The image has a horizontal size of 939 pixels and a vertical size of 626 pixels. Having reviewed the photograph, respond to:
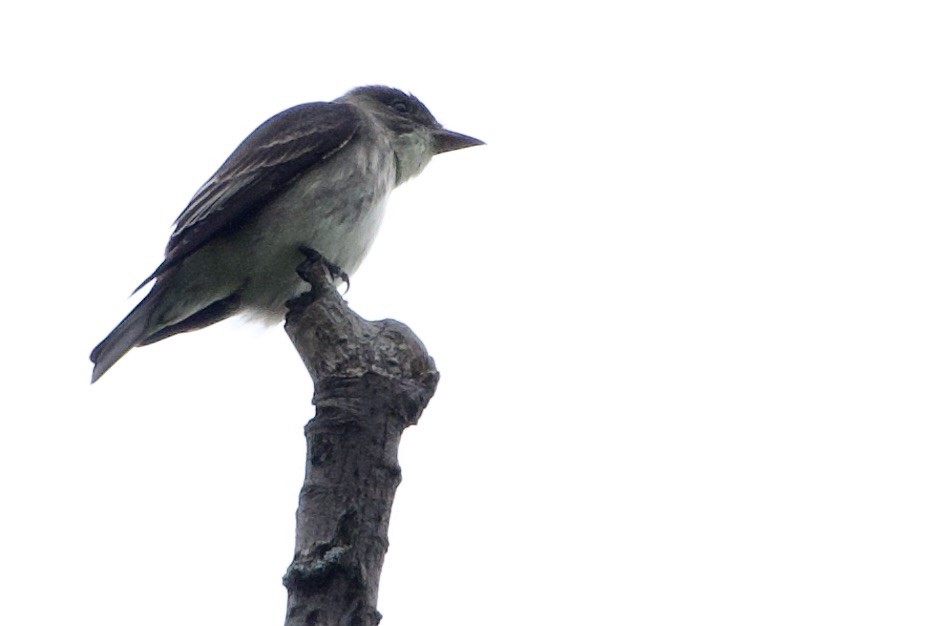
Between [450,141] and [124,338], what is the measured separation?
10.3 feet

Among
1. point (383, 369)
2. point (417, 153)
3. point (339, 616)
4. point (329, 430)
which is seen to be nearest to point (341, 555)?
point (339, 616)

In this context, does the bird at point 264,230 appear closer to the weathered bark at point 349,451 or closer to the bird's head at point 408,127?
the bird's head at point 408,127

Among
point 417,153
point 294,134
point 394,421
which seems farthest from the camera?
point 417,153

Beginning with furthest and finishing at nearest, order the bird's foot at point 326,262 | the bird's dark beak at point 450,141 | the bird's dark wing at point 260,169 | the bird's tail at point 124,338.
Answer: the bird's dark beak at point 450,141 → the bird's dark wing at point 260,169 → the bird's foot at point 326,262 → the bird's tail at point 124,338

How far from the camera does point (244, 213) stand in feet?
25.6

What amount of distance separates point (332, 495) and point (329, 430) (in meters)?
0.23

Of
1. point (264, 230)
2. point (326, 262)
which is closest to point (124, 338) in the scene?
point (264, 230)

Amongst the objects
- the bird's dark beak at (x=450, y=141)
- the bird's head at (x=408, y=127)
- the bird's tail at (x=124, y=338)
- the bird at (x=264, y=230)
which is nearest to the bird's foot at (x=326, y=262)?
the bird at (x=264, y=230)

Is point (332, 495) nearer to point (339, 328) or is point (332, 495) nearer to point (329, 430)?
point (329, 430)

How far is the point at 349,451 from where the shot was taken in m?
3.61

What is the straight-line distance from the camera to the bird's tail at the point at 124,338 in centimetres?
723

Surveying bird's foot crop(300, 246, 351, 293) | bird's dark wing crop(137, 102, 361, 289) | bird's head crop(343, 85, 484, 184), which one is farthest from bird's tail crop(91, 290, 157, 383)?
bird's head crop(343, 85, 484, 184)

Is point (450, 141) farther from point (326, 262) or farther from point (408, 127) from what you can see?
point (326, 262)

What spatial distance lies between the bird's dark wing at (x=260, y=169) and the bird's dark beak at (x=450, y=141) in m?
0.85
